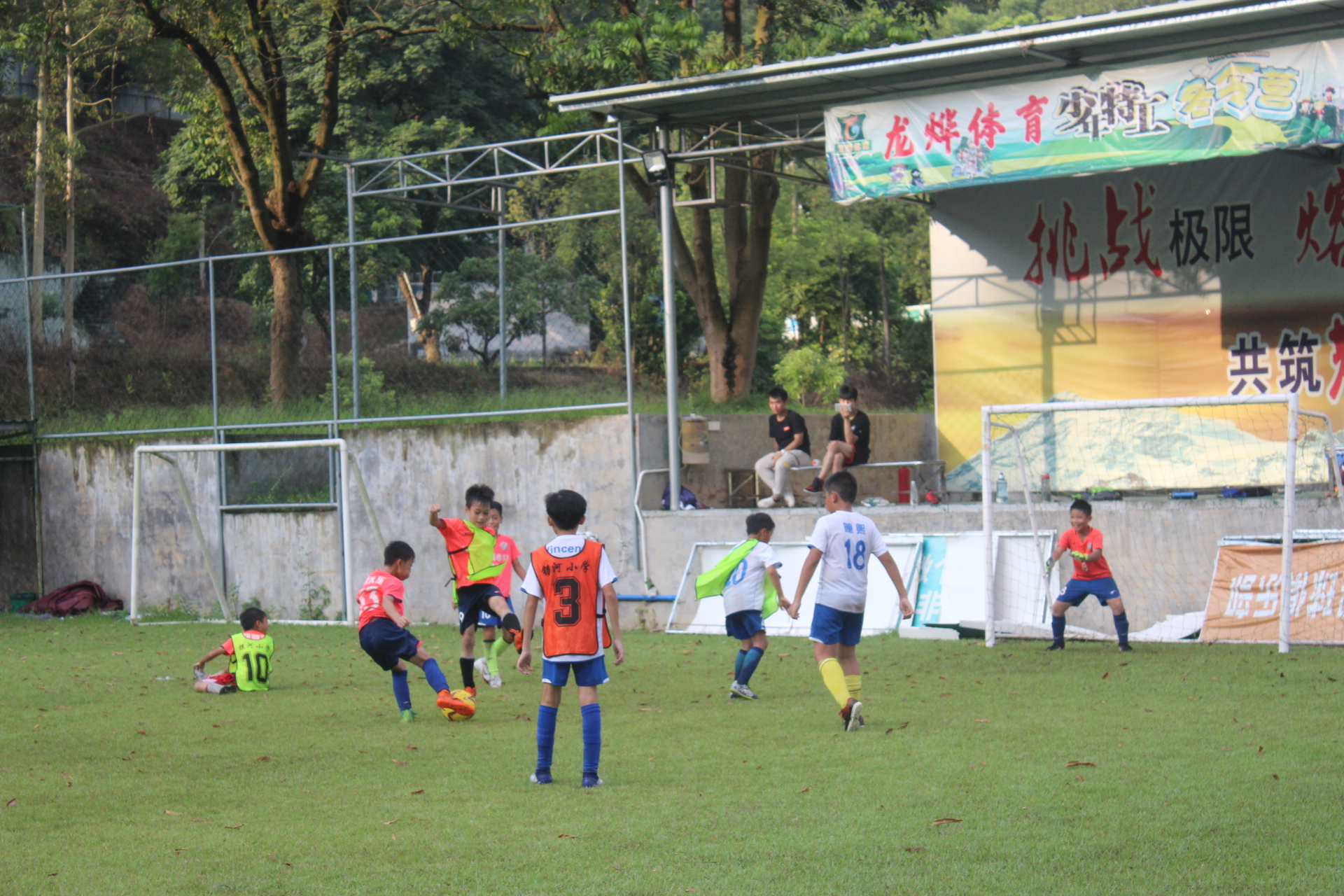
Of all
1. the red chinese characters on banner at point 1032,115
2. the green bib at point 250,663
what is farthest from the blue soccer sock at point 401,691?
the red chinese characters on banner at point 1032,115

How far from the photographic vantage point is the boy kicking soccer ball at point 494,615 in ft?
34.2

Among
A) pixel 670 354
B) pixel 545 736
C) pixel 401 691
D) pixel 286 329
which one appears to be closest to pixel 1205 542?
pixel 670 354

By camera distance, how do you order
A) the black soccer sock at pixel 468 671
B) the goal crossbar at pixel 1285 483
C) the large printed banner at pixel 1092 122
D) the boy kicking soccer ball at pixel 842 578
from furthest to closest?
the large printed banner at pixel 1092 122 < the goal crossbar at pixel 1285 483 < the black soccer sock at pixel 468 671 < the boy kicking soccer ball at pixel 842 578

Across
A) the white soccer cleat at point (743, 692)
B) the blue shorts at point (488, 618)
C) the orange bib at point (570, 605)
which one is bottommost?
the white soccer cleat at point (743, 692)

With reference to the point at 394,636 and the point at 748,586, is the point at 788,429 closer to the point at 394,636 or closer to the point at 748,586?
the point at 748,586

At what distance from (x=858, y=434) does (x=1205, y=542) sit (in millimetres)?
4318

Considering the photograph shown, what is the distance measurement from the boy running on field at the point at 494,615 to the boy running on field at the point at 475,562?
5cm

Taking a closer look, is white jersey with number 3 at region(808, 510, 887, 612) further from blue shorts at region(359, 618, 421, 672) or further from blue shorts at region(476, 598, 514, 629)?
blue shorts at region(476, 598, 514, 629)

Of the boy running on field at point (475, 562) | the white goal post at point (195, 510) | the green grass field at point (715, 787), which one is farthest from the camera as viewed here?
the white goal post at point (195, 510)

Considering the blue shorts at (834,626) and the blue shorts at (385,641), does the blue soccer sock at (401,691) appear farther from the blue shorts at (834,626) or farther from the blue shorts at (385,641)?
the blue shorts at (834,626)

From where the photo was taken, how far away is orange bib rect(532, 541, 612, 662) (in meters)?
6.60

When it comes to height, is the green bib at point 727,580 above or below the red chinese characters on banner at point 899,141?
below

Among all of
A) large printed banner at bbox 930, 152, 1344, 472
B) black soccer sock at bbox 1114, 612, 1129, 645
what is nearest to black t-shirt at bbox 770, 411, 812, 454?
large printed banner at bbox 930, 152, 1344, 472

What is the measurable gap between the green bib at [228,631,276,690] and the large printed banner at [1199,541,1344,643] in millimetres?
8262
